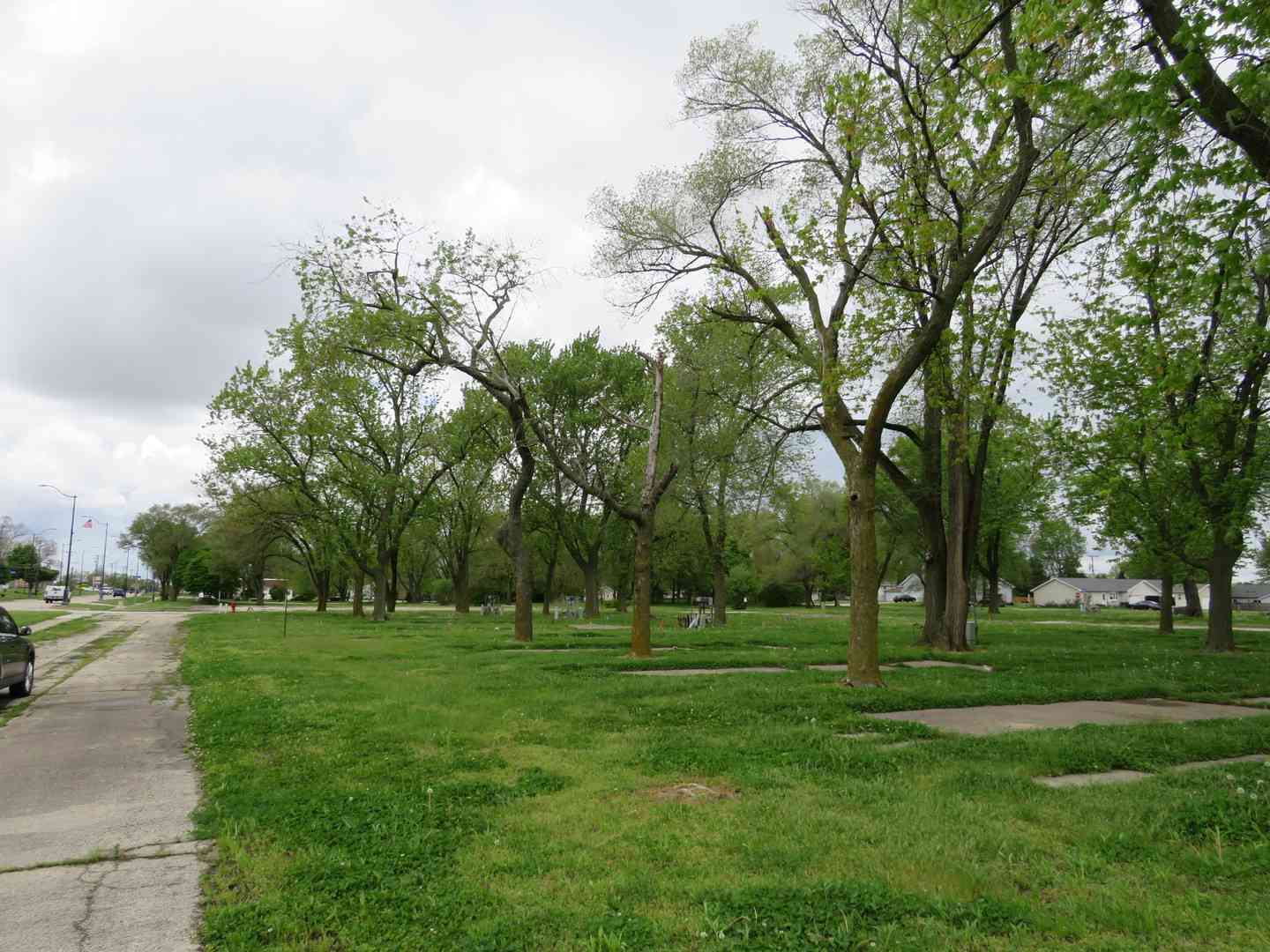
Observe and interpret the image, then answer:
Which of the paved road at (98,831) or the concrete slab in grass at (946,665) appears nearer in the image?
the paved road at (98,831)

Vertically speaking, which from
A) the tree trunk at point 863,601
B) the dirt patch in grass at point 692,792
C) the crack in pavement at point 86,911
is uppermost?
the tree trunk at point 863,601

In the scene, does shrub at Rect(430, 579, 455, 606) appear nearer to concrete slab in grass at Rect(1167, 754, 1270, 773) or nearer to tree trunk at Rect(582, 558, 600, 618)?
tree trunk at Rect(582, 558, 600, 618)

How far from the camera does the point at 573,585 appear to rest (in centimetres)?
6488

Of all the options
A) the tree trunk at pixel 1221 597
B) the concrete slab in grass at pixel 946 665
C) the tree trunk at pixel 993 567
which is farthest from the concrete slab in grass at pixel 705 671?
the tree trunk at pixel 993 567

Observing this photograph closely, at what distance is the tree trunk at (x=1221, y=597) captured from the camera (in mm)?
22141

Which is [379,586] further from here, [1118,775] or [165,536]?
[165,536]

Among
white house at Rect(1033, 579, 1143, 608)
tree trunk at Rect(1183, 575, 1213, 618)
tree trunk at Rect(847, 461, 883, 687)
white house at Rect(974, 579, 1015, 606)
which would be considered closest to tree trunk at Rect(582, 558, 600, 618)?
tree trunk at Rect(847, 461, 883, 687)

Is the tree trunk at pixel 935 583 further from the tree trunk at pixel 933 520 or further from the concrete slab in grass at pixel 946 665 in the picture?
the concrete slab in grass at pixel 946 665

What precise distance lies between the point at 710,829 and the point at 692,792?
1020mm

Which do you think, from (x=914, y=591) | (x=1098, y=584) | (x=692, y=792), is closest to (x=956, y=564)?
(x=692, y=792)

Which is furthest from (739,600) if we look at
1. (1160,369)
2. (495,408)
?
(1160,369)

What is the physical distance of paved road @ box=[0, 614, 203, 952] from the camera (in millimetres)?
4148

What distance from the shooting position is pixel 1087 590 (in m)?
112

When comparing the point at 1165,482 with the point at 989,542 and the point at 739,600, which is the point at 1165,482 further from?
the point at 739,600
